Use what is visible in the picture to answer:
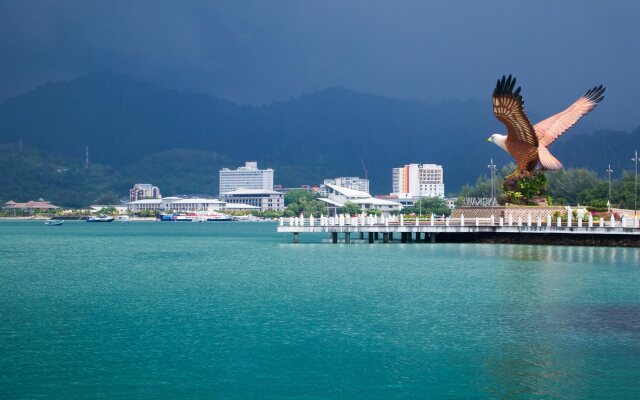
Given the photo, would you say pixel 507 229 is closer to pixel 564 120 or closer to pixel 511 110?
pixel 511 110

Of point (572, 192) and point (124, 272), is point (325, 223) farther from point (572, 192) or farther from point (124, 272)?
point (572, 192)

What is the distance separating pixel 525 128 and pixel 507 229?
725 cm

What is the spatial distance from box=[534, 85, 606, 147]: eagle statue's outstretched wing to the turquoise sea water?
1970 centimetres

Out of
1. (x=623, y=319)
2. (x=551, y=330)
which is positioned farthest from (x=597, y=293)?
(x=551, y=330)

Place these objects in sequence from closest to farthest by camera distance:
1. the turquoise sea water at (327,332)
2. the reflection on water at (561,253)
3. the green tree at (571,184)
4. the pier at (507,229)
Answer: the turquoise sea water at (327,332), the reflection on water at (561,253), the pier at (507,229), the green tree at (571,184)

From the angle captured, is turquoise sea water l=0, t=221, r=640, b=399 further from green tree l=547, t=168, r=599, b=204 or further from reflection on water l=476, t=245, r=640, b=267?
green tree l=547, t=168, r=599, b=204

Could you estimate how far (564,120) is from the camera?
67562mm

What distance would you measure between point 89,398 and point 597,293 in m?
22.4

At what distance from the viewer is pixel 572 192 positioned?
11994 centimetres

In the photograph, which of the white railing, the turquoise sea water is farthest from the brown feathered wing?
the turquoise sea water

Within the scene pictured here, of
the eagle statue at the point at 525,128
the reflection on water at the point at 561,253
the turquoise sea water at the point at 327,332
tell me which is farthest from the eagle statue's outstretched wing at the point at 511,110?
the turquoise sea water at the point at 327,332

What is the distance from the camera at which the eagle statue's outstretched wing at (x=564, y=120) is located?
65.9 m

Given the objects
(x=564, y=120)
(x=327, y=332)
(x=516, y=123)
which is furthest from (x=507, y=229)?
(x=327, y=332)

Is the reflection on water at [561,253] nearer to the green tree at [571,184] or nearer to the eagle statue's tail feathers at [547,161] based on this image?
the eagle statue's tail feathers at [547,161]
